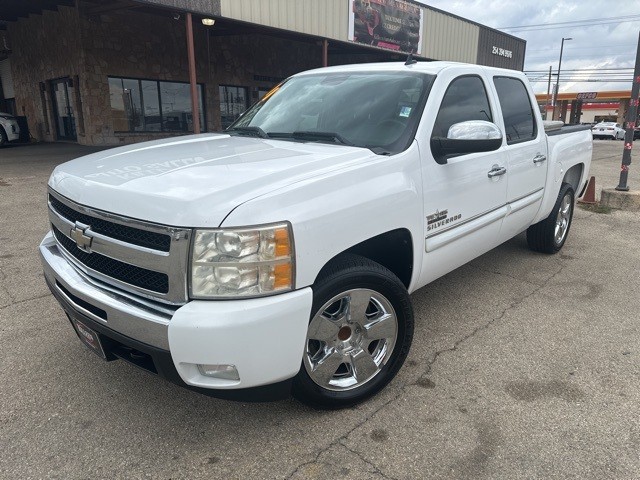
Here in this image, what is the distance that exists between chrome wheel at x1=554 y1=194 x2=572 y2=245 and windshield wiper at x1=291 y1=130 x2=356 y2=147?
3173mm

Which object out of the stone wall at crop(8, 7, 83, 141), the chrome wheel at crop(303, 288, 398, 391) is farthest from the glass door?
the chrome wheel at crop(303, 288, 398, 391)

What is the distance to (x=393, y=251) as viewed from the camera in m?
2.94

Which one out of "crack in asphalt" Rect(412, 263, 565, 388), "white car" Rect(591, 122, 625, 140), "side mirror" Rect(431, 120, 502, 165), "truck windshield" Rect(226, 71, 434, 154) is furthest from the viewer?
"white car" Rect(591, 122, 625, 140)

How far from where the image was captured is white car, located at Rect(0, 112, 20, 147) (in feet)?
59.2

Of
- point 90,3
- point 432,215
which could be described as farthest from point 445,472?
point 90,3

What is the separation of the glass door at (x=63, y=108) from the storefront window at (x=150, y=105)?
188 cm

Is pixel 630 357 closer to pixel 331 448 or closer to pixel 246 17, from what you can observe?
pixel 331 448

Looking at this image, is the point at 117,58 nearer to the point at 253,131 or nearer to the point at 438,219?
the point at 253,131

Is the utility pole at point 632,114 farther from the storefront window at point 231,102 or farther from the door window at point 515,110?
the storefront window at point 231,102

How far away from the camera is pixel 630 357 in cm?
321

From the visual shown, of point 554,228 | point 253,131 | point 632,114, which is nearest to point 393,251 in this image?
point 253,131

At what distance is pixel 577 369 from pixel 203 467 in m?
2.28

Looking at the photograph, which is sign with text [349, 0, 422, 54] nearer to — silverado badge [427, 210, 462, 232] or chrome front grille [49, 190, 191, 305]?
silverado badge [427, 210, 462, 232]

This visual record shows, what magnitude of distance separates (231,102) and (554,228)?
18015 millimetres
